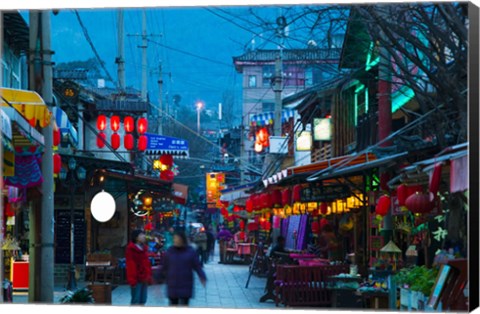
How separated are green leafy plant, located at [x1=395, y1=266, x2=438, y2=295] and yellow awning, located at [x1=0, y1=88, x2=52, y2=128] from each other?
6808 millimetres

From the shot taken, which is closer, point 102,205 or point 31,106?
point 31,106

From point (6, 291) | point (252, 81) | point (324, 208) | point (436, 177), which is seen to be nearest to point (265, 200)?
point (324, 208)

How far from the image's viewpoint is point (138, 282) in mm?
17125

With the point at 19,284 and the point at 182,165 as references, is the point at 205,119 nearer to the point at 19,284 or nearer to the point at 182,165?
the point at 182,165

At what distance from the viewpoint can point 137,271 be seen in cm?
1712

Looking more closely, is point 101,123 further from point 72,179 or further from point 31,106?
point 31,106

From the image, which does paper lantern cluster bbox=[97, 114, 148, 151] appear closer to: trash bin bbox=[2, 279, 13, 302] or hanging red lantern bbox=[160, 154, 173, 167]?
hanging red lantern bbox=[160, 154, 173, 167]

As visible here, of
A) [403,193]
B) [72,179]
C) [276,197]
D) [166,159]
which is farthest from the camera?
[166,159]

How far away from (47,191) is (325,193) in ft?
42.2

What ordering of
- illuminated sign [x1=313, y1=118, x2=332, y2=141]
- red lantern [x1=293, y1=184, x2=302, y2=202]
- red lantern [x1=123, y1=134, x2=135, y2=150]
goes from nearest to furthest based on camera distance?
red lantern [x1=293, y1=184, x2=302, y2=202]
red lantern [x1=123, y1=134, x2=135, y2=150]
illuminated sign [x1=313, y1=118, x2=332, y2=141]

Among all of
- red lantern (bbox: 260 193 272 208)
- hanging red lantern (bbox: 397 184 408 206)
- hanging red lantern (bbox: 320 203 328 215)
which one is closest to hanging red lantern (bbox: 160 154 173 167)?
red lantern (bbox: 260 193 272 208)

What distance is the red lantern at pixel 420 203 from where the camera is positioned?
15.1m

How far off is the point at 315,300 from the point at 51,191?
22.1ft

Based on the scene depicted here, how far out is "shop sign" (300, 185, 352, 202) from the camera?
89.6 feet
